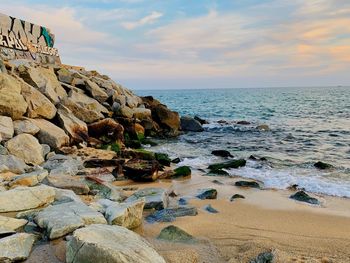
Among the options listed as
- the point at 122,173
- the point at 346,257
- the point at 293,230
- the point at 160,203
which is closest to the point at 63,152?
the point at 122,173

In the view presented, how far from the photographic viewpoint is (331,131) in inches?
942

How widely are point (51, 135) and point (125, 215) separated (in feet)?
25.7

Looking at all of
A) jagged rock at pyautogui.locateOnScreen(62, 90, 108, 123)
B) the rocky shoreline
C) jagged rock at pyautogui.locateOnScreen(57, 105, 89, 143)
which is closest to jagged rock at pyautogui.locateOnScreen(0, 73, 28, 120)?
the rocky shoreline

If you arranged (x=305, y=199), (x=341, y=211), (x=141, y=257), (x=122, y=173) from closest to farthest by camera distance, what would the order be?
(x=141, y=257) → (x=341, y=211) → (x=305, y=199) → (x=122, y=173)

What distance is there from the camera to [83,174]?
10.1 m

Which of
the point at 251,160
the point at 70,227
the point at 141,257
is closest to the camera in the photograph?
the point at 141,257

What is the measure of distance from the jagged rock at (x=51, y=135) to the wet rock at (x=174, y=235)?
788cm

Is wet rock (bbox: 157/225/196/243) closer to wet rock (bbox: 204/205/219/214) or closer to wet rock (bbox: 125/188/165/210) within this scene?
wet rock (bbox: 125/188/165/210)

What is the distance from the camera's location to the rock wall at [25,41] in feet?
75.2

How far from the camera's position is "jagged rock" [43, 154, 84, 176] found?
981 cm

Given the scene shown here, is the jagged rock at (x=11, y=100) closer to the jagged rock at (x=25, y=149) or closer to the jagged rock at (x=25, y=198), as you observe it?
the jagged rock at (x=25, y=149)

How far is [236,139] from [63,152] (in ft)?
39.0

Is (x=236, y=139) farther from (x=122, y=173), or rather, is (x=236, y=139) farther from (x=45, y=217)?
(x=45, y=217)

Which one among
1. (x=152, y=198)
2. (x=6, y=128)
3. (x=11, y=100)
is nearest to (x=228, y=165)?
(x=152, y=198)
